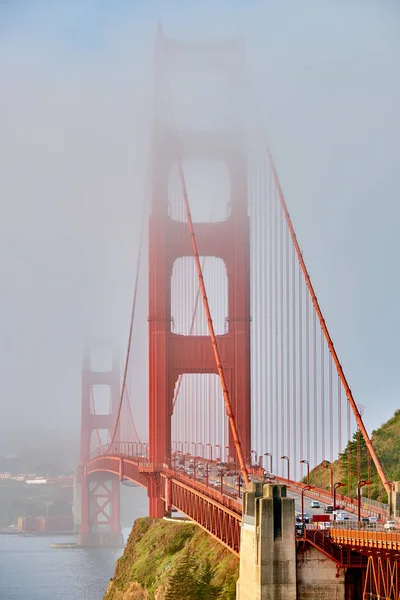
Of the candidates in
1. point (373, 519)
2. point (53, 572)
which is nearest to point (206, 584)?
point (373, 519)

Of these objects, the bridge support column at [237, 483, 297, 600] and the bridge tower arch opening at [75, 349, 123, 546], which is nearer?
the bridge support column at [237, 483, 297, 600]

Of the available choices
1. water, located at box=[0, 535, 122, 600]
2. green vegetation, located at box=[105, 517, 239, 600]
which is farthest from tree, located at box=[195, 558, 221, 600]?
water, located at box=[0, 535, 122, 600]

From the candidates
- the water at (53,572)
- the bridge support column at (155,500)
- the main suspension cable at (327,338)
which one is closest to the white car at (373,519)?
the main suspension cable at (327,338)

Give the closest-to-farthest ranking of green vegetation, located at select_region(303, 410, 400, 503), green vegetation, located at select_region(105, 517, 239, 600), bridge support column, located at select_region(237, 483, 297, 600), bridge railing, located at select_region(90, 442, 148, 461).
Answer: bridge support column, located at select_region(237, 483, 297, 600) → green vegetation, located at select_region(105, 517, 239, 600) → green vegetation, located at select_region(303, 410, 400, 503) → bridge railing, located at select_region(90, 442, 148, 461)

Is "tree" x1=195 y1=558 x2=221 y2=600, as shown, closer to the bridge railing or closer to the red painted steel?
the bridge railing

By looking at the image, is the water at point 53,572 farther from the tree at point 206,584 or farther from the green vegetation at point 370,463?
the tree at point 206,584

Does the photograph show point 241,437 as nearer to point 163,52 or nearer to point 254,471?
point 254,471

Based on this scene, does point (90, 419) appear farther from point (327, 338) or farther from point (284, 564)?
point (284, 564)
